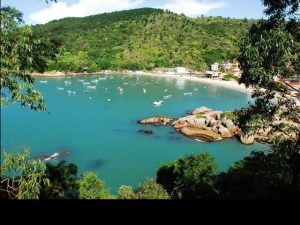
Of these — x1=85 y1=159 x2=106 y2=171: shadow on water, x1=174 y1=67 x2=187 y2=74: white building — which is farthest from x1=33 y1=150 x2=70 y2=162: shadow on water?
x1=174 y1=67 x2=187 y2=74: white building

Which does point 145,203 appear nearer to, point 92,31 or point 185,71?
point 185,71

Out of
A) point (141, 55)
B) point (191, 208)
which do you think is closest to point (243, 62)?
point (191, 208)

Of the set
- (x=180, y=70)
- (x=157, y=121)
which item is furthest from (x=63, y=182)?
(x=180, y=70)

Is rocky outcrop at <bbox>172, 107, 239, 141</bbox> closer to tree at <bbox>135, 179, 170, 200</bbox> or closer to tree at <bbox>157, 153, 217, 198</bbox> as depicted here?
tree at <bbox>157, 153, 217, 198</bbox>

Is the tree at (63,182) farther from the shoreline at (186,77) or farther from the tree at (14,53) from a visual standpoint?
the shoreline at (186,77)

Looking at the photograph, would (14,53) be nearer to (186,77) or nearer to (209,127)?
(209,127)

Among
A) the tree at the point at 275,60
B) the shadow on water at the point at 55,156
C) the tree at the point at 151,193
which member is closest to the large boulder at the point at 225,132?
the shadow on water at the point at 55,156

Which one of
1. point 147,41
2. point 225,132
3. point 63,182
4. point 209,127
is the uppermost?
point 147,41
